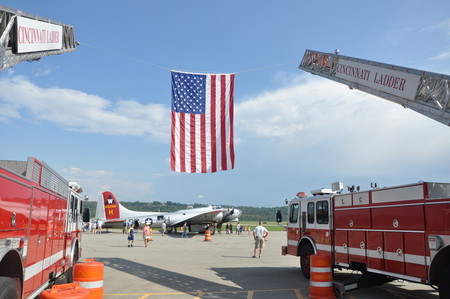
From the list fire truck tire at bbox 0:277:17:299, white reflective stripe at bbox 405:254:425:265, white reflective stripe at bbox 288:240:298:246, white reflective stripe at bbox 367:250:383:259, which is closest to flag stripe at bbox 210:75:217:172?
white reflective stripe at bbox 288:240:298:246

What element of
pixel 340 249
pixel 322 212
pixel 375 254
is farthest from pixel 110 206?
pixel 375 254

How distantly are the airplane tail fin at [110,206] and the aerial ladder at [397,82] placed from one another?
3731 centimetres

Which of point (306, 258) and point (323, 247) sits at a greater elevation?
point (323, 247)

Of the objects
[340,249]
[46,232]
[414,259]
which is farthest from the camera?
[340,249]

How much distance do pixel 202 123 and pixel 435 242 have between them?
30.0 feet

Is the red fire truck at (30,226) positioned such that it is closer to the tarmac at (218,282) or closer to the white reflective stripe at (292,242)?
the tarmac at (218,282)

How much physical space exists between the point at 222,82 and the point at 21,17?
8815 millimetres

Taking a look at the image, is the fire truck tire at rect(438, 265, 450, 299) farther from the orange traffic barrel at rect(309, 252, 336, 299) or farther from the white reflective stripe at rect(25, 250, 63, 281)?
the white reflective stripe at rect(25, 250, 63, 281)

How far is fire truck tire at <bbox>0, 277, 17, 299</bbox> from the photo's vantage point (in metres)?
3.99

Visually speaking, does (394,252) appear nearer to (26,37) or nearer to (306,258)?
(306,258)

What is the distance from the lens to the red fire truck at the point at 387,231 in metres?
6.50

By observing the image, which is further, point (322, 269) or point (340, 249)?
point (340, 249)

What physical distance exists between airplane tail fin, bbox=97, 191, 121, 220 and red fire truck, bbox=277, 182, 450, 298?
35.2 metres

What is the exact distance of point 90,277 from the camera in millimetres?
6973
